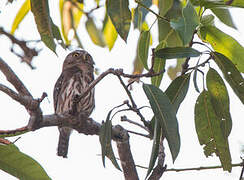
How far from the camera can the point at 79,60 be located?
562cm

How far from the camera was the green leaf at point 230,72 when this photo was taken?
2.43 m

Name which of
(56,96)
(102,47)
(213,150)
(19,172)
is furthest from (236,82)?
(56,96)

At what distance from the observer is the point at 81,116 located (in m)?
2.85

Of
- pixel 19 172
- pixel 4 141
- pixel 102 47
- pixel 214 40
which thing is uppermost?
pixel 102 47

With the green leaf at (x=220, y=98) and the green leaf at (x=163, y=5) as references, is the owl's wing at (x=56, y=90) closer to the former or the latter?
the green leaf at (x=163, y=5)

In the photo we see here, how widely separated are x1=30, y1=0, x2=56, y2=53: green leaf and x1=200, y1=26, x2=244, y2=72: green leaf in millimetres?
827

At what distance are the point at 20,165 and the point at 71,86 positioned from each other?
3021 mm

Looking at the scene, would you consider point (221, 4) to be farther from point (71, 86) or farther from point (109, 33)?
point (71, 86)

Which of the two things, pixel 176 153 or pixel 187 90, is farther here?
pixel 187 90

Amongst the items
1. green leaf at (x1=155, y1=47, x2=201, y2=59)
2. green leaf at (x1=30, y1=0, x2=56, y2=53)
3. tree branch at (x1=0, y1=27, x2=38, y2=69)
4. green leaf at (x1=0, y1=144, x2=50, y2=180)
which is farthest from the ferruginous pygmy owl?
green leaf at (x1=0, y1=144, x2=50, y2=180)

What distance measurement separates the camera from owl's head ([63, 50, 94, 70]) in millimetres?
5574

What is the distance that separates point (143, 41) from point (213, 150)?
762 millimetres

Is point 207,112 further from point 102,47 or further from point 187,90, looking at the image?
point 102,47

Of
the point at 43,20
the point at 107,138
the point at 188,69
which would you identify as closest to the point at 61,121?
the point at 107,138
